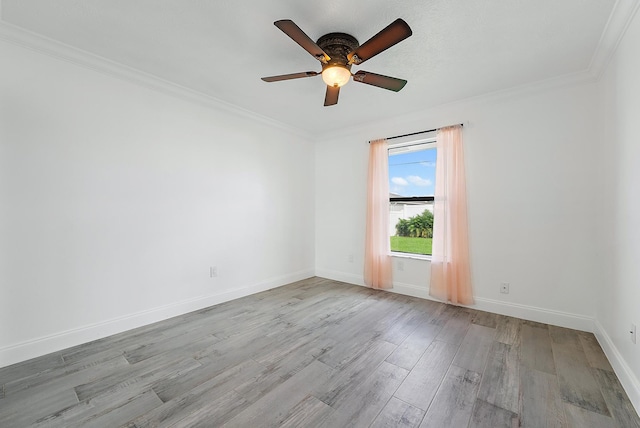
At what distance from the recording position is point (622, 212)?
2.04m

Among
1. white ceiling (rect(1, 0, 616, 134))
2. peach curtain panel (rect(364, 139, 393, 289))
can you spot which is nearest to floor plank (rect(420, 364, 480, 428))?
peach curtain panel (rect(364, 139, 393, 289))

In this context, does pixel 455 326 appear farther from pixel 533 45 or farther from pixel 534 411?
pixel 533 45

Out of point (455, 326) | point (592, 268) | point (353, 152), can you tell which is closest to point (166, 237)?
point (353, 152)

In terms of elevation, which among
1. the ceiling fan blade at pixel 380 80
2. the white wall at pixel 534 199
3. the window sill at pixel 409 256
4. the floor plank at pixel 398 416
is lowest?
the floor plank at pixel 398 416

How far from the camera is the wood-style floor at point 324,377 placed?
154cm

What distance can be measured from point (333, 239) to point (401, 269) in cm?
130

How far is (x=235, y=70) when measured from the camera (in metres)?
2.64

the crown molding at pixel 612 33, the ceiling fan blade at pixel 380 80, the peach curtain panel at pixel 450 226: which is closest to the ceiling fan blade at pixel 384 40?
the ceiling fan blade at pixel 380 80

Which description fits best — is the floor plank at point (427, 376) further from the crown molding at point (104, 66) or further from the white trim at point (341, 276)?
Answer: the crown molding at point (104, 66)

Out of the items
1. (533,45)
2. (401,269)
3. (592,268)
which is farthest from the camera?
(401,269)

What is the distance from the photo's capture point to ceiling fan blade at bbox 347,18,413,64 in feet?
5.31

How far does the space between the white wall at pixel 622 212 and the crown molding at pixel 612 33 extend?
2.4 inches

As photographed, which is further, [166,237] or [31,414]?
[166,237]

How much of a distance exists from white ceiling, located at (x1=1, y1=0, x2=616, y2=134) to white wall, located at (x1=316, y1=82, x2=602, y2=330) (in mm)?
340
